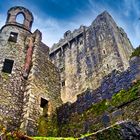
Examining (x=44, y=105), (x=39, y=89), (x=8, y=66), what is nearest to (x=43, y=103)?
(x=44, y=105)

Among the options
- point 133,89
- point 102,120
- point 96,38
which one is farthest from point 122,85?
point 96,38

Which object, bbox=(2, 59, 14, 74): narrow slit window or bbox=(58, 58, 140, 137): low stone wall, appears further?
bbox=(2, 59, 14, 74): narrow slit window

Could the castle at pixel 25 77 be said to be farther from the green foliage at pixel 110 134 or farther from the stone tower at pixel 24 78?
the green foliage at pixel 110 134

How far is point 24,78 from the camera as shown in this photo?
38.0 feet

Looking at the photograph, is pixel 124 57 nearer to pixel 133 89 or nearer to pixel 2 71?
pixel 2 71

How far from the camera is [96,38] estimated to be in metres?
30.5

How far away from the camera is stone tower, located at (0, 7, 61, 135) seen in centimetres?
999

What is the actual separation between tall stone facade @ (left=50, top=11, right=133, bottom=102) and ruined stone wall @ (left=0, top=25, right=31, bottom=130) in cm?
1378

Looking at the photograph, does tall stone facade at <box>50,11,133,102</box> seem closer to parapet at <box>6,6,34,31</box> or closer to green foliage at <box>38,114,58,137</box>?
parapet at <box>6,6,34,31</box>

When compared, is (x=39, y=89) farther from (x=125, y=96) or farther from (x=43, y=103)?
(x=125, y=96)

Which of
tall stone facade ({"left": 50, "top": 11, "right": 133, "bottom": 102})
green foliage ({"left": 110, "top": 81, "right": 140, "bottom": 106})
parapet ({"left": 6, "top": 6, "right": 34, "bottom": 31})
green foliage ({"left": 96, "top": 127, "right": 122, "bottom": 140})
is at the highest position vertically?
tall stone facade ({"left": 50, "top": 11, "right": 133, "bottom": 102})

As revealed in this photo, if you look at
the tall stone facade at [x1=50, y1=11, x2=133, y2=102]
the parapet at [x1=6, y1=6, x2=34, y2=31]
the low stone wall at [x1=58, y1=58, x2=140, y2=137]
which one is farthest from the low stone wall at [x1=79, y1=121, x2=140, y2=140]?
the tall stone facade at [x1=50, y1=11, x2=133, y2=102]

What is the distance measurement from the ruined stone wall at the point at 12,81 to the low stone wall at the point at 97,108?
2.00 metres

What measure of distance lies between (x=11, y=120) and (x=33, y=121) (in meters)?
0.87
